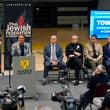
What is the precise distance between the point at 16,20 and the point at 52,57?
1.88 m

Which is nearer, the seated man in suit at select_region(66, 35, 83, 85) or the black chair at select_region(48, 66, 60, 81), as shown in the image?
the seated man in suit at select_region(66, 35, 83, 85)

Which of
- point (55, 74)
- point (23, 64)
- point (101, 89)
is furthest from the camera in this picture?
point (55, 74)

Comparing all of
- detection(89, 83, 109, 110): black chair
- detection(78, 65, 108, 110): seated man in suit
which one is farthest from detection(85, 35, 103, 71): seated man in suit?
detection(89, 83, 109, 110): black chair

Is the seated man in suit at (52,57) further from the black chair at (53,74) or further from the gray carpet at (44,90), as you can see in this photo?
the gray carpet at (44,90)

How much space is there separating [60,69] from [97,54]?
1.28 meters

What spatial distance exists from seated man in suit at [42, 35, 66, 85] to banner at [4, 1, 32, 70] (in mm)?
1297

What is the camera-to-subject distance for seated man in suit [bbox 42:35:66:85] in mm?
12094

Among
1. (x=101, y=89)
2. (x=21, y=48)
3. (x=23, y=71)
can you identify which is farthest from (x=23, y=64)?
(x=101, y=89)

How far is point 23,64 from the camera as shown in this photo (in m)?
10.2

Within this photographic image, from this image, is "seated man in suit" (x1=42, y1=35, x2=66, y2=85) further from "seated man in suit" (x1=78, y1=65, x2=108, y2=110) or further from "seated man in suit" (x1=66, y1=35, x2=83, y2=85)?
"seated man in suit" (x1=78, y1=65, x2=108, y2=110)

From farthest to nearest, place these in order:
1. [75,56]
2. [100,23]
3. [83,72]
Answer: [100,23] < [83,72] < [75,56]

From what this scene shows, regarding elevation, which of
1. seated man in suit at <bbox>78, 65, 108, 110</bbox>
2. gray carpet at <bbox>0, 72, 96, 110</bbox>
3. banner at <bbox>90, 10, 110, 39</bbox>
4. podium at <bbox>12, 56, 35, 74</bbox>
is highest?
banner at <bbox>90, 10, 110, 39</bbox>

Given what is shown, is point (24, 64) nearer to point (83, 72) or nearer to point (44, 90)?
point (44, 90)

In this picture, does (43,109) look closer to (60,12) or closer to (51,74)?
(51,74)
